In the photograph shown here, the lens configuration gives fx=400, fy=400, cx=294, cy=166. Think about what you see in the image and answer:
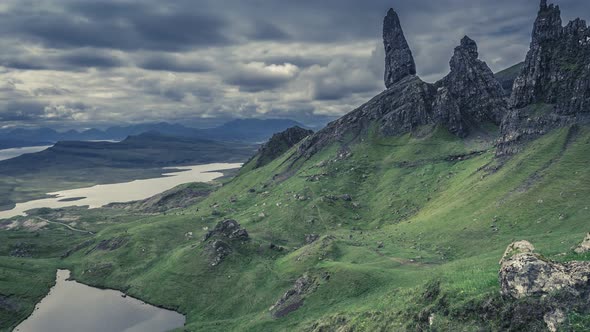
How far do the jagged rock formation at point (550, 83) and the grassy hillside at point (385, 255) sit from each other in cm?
880

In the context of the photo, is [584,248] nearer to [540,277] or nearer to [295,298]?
[540,277]

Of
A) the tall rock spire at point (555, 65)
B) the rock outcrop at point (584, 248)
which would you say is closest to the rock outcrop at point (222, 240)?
the rock outcrop at point (584, 248)

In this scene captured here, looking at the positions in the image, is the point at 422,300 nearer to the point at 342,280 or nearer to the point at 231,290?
the point at 342,280

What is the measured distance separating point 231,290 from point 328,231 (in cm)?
5815

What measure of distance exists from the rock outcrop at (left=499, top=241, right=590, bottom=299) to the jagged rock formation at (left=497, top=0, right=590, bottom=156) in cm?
12018

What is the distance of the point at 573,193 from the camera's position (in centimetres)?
9781

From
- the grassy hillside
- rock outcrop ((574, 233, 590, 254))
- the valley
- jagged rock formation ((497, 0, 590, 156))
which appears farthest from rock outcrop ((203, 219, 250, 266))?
rock outcrop ((574, 233, 590, 254))

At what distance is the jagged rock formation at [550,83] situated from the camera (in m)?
138

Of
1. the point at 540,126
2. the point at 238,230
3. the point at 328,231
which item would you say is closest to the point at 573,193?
the point at 540,126

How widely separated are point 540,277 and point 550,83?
145204 millimetres

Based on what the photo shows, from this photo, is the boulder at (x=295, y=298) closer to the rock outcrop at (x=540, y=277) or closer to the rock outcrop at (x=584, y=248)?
the rock outcrop at (x=540, y=277)

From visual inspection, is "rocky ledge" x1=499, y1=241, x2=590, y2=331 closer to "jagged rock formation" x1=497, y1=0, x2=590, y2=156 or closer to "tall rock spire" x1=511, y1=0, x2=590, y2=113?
"jagged rock formation" x1=497, y1=0, x2=590, y2=156

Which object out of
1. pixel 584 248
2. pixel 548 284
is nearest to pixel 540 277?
pixel 548 284

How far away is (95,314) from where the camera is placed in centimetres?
12581
